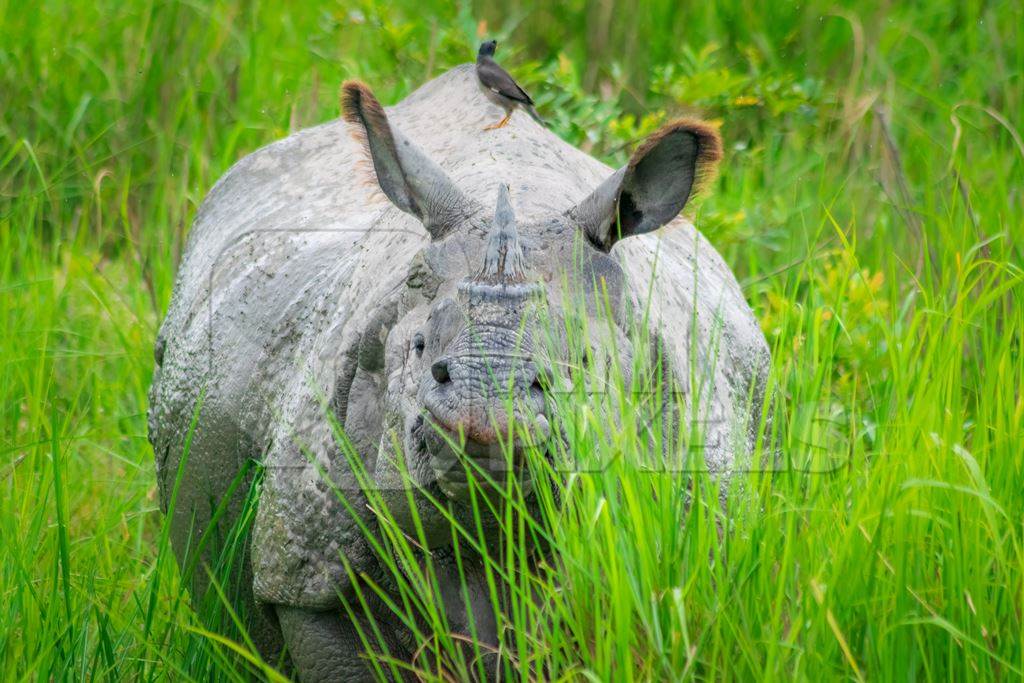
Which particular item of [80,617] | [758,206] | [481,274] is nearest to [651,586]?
[481,274]

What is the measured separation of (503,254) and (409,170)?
452mm

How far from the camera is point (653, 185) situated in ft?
11.5

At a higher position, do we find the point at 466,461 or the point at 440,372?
the point at 440,372

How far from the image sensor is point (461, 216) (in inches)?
137

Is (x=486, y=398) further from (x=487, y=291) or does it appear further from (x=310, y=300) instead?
(x=310, y=300)

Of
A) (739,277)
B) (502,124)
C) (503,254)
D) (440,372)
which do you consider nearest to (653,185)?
(503,254)

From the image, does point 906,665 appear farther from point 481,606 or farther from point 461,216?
point 461,216

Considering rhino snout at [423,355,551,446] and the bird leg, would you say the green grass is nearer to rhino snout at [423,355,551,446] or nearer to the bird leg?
rhino snout at [423,355,551,446]

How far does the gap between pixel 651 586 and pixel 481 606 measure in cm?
76

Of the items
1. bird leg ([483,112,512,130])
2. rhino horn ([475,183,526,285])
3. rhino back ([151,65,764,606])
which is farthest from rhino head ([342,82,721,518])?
bird leg ([483,112,512,130])

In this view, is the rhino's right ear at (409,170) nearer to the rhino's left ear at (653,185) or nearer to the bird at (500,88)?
the rhino's left ear at (653,185)

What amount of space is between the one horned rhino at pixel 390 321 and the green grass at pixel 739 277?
9.3 inches

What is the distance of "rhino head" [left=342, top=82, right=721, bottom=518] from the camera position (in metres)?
3.01

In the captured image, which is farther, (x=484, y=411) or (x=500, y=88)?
(x=500, y=88)
